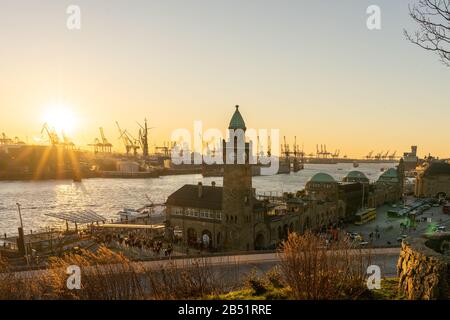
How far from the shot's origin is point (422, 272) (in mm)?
8938

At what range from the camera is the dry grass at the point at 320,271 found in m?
9.52

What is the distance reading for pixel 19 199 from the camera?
80.2 meters

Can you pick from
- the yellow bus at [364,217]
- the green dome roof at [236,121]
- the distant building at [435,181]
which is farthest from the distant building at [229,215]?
the distant building at [435,181]

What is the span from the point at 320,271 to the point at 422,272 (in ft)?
8.09

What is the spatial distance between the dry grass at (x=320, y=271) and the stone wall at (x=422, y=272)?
1.30 metres

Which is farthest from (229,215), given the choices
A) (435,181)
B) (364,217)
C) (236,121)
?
(435,181)

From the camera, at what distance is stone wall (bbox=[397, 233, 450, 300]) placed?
27.8 feet

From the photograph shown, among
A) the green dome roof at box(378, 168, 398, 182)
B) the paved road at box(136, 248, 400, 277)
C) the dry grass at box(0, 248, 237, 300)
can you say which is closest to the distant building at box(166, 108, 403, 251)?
the paved road at box(136, 248, 400, 277)

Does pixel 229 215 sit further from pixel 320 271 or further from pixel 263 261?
pixel 320 271

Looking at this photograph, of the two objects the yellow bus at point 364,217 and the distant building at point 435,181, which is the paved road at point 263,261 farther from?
the distant building at point 435,181

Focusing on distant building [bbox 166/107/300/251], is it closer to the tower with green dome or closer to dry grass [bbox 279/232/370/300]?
the tower with green dome

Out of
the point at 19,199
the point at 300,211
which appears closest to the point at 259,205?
the point at 300,211

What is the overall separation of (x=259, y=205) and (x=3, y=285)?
26.5 m
